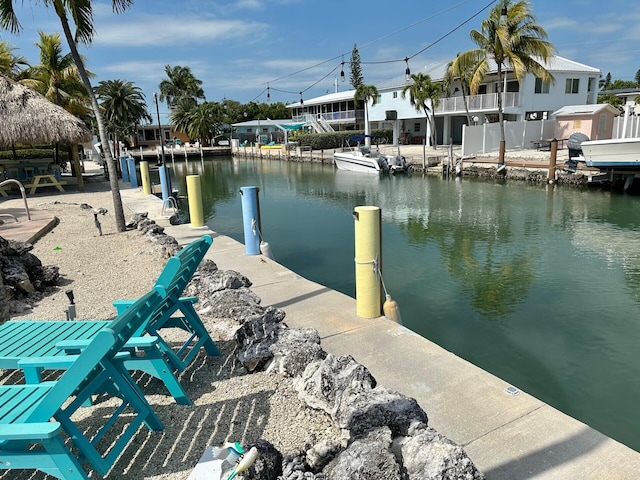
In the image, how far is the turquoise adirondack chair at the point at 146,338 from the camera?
11.0ft

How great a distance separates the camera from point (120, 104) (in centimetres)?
5475

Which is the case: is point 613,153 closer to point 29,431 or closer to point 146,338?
point 146,338

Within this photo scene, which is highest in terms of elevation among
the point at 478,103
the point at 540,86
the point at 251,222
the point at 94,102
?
the point at 540,86

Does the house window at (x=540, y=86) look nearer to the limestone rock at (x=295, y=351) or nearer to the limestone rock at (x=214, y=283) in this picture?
the limestone rock at (x=214, y=283)

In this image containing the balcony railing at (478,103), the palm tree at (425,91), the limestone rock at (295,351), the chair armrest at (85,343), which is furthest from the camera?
the palm tree at (425,91)

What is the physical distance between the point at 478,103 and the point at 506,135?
373cm

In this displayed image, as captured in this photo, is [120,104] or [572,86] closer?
[572,86]

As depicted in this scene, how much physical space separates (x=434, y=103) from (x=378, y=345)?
33096 millimetres

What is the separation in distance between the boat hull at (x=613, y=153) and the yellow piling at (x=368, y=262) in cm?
1705

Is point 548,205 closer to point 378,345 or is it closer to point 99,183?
point 378,345

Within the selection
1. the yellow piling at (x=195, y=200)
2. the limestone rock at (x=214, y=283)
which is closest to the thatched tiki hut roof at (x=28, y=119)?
the yellow piling at (x=195, y=200)

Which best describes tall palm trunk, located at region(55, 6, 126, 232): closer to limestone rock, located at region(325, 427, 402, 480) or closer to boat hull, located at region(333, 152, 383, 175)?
limestone rock, located at region(325, 427, 402, 480)

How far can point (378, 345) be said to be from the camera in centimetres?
460

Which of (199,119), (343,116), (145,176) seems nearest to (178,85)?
(199,119)
